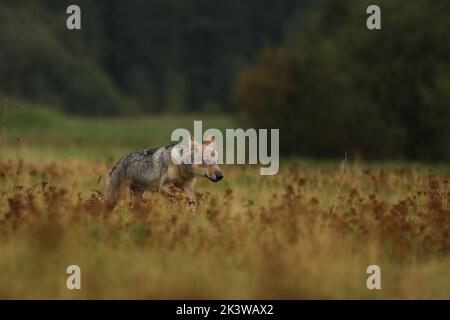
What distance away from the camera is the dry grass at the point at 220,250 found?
892 centimetres

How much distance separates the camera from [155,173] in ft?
44.2

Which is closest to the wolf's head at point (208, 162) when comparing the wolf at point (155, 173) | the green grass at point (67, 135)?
the wolf at point (155, 173)

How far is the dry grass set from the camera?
8.92 m

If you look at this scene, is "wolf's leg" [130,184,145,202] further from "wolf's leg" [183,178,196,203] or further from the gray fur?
"wolf's leg" [183,178,196,203]

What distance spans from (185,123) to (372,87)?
26.0 m

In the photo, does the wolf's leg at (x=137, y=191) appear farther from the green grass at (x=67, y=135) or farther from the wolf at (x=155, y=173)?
the green grass at (x=67, y=135)

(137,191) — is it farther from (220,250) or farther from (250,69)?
(250,69)

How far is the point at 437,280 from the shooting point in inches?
375

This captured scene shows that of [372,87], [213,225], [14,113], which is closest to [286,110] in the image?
[372,87]

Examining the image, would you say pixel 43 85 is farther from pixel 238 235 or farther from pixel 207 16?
pixel 238 235

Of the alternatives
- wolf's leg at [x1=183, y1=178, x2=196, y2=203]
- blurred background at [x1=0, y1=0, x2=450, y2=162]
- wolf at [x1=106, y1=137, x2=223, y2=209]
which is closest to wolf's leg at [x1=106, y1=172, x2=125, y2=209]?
wolf at [x1=106, y1=137, x2=223, y2=209]

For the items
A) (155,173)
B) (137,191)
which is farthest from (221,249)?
(137,191)

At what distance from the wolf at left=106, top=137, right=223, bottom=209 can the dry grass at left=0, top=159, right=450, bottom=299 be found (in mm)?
971

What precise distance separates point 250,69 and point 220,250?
31.3 m
